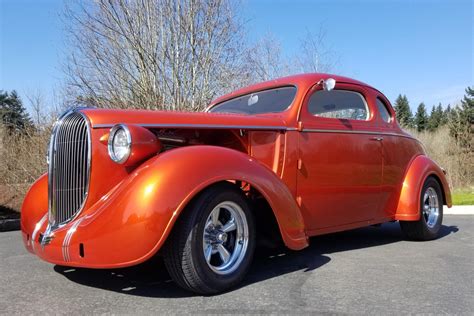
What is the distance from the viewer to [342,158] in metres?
4.66

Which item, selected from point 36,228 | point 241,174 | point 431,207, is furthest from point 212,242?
point 431,207

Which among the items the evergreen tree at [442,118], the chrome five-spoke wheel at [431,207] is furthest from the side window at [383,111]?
the evergreen tree at [442,118]

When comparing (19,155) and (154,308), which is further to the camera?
(19,155)

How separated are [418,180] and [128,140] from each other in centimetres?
384

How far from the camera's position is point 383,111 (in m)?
5.61

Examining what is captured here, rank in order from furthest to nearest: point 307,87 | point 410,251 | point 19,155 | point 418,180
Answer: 1. point 19,155
2. point 418,180
3. point 410,251
4. point 307,87

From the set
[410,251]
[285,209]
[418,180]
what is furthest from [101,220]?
[418,180]

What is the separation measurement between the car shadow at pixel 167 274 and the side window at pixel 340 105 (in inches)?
59.4

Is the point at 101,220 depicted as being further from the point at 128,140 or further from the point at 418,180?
the point at 418,180

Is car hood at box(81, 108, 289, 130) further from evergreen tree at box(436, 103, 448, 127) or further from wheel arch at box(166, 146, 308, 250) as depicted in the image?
evergreen tree at box(436, 103, 448, 127)

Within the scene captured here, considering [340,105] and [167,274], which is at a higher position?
[340,105]

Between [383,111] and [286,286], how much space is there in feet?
9.96

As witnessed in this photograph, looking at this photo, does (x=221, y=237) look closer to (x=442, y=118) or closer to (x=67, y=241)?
(x=67, y=241)

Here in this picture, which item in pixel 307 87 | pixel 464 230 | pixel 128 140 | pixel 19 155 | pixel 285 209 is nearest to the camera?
pixel 128 140
